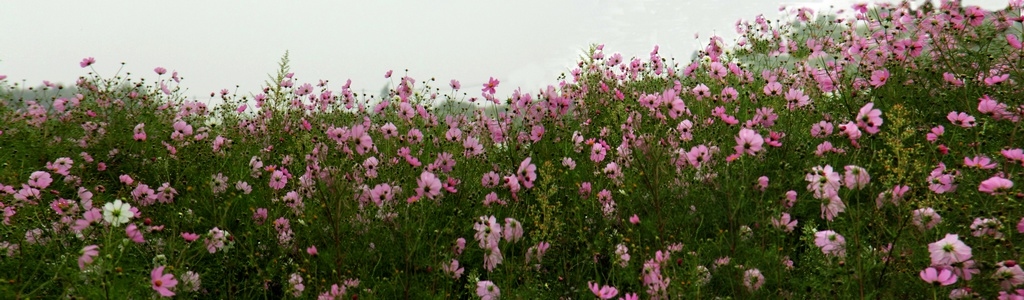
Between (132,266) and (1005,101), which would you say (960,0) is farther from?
(132,266)

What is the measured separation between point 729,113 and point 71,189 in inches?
139

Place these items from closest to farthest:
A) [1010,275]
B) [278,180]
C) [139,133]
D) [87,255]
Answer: [1010,275], [87,255], [278,180], [139,133]

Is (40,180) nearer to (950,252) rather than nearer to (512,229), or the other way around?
(512,229)

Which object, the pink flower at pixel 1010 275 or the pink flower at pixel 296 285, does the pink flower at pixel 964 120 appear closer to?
the pink flower at pixel 1010 275

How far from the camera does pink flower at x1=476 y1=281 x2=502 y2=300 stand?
2.24 metres

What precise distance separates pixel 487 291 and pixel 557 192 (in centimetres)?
104

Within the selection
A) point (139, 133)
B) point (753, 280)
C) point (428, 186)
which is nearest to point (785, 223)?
point (753, 280)

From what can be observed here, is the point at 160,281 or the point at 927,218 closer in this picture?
the point at 160,281

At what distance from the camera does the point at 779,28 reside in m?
5.77

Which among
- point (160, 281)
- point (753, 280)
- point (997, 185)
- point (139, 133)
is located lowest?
point (753, 280)

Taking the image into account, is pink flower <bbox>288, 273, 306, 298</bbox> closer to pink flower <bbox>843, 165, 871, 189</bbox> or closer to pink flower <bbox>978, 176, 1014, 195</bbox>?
pink flower <bbox>843, 165, 871, 189</bbox>

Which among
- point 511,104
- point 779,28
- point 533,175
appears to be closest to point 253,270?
point 533,175

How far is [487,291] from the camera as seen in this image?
2.26 metres

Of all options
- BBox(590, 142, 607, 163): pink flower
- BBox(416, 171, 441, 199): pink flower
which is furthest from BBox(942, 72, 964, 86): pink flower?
BBox(416, 171, 441, 199): pink flower
